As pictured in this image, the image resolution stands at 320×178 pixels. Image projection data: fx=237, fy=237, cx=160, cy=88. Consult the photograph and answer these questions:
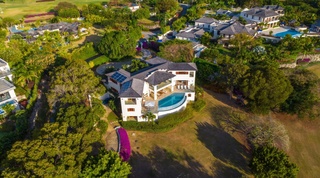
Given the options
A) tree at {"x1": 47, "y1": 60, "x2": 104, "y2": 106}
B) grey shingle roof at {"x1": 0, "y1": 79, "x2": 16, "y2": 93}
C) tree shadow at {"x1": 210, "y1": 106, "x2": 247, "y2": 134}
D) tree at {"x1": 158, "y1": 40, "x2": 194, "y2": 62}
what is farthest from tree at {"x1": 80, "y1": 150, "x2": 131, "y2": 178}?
tree at {"x1": 158, "y1": 40, "x2": 194, "y2": 62}

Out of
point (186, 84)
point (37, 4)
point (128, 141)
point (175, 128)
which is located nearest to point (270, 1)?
point (186, 84)

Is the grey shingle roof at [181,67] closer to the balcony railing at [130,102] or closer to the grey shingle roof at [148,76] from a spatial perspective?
the grey shingle roof at [148,76]

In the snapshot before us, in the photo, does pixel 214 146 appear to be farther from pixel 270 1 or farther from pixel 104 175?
pixel 270 1

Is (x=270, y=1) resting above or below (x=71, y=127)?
above

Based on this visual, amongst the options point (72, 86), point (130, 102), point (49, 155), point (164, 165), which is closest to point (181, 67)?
point (130, 102)

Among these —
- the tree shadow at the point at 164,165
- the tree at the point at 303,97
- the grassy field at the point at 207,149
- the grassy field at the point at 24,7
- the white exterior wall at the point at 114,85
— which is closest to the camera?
the tree shadow at the point at 164,165

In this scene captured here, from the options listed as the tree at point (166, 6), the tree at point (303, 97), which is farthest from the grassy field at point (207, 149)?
the tree at point (166, 6)
